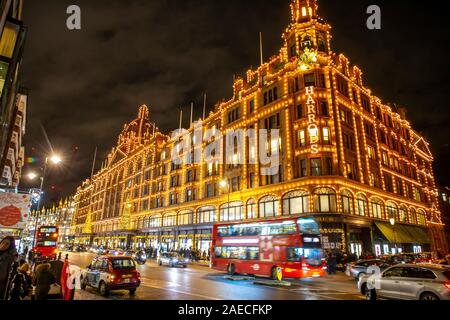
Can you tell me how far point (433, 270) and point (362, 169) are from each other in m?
28.4

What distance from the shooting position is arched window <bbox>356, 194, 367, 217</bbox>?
34.5m

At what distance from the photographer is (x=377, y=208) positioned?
38125 millimetres

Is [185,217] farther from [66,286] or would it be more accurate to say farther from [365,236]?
[66,286]

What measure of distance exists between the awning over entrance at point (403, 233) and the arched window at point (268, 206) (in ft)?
40.1

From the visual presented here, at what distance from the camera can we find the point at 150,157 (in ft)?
232

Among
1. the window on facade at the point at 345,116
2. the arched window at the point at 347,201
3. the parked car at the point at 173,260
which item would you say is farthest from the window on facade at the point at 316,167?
the parked car at the point at 173,260

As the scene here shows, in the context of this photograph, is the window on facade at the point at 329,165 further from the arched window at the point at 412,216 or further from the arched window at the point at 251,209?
the arched window at the point at 412,216

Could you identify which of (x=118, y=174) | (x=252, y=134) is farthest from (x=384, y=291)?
(x=118, y=174)

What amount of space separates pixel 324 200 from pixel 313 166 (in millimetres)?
3971

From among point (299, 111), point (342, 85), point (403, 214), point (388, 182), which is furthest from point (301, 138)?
point (403, 214)

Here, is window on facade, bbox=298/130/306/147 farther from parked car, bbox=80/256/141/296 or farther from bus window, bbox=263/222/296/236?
parked car, bbox=80/256/141/296

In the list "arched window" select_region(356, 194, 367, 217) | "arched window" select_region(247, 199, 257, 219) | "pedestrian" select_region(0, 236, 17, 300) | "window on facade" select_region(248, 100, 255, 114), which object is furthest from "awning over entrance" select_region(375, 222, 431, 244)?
"pedestrian" select_region(0, 236, 17, 300)

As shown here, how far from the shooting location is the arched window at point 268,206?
3675 cm
